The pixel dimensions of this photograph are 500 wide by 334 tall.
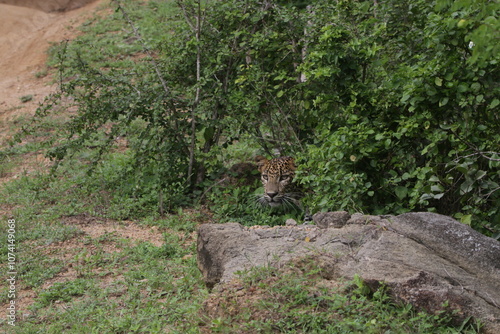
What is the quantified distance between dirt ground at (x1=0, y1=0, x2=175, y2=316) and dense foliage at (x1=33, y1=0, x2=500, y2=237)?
942mm

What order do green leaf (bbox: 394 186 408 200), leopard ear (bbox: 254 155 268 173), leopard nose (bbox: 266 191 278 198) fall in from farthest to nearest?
leopard ear (bbox: 254 155 268 173), leopard nose (bbox: 266 191 278 198), green leaf (bbox: 394 186 408 200)

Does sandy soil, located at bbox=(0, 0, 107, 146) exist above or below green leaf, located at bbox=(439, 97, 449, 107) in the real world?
below

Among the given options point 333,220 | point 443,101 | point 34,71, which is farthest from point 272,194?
point 34,71

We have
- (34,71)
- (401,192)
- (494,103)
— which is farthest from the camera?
(34,71)

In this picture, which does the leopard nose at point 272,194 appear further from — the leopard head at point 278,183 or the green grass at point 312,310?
the green grass at point 312,310

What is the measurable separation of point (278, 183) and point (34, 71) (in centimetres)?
984

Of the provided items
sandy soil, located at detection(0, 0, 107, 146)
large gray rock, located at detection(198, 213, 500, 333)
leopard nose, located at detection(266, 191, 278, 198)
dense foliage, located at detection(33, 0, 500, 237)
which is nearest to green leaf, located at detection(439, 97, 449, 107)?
dense foliage, located at detection(33, 0, 500, 237)

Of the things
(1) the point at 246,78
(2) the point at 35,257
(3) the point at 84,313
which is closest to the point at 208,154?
(1) the point at 246,78

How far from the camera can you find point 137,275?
620cm

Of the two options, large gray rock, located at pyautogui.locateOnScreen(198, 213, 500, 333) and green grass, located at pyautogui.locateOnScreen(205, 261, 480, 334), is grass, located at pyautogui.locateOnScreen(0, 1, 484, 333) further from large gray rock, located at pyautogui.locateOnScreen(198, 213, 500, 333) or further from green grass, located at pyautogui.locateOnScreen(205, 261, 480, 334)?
large gray rock, located at pyautogui.locateOnScreen(198, 213, 500, 333)

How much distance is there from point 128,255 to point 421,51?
156 inches

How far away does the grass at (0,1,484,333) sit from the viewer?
4398 mm

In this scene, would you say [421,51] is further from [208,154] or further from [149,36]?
[149,36]

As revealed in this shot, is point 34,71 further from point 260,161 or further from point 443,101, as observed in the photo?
point 443,101
